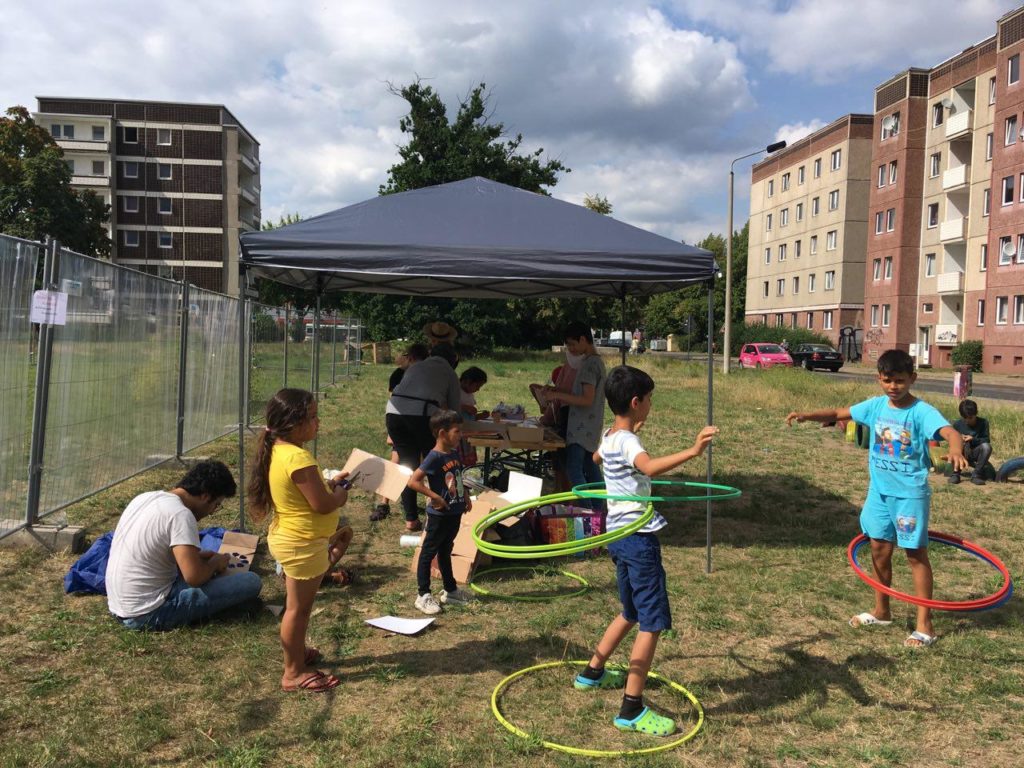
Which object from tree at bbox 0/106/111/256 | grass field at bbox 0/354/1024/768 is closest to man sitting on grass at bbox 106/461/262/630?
grass field at bbox 0/354/1024/768

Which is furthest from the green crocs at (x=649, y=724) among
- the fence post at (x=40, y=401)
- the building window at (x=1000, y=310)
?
the building window at (x=1000, y=310)

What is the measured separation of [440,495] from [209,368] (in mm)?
6995

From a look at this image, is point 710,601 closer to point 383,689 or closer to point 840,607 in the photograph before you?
point 840,607

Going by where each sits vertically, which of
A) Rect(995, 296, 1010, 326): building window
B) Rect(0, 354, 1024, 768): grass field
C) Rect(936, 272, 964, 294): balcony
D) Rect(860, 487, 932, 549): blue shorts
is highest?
Rect(936, 272, 964, 294): balcony

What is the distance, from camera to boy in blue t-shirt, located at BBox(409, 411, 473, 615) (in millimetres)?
5020

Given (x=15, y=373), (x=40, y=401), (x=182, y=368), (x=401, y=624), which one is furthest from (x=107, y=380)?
(x=401, y=624)

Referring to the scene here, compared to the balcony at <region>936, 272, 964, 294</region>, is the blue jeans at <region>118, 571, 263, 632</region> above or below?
below

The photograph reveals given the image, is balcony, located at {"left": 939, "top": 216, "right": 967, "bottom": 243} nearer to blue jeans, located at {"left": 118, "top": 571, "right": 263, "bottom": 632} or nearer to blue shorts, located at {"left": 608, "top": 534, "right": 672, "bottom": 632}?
blue shorts, located at {"left": 608, "top": 534, "right": 672, "bottom": 632}

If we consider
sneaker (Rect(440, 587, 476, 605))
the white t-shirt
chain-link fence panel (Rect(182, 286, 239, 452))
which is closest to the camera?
the white t-shirt

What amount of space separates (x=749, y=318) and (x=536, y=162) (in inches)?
1290

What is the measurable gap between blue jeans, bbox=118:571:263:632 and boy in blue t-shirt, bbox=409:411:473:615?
44.4 inches

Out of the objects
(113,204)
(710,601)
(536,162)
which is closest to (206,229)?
(113,204)

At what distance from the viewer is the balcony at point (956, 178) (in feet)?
137

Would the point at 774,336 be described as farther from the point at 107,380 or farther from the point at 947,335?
the point at 107,380
